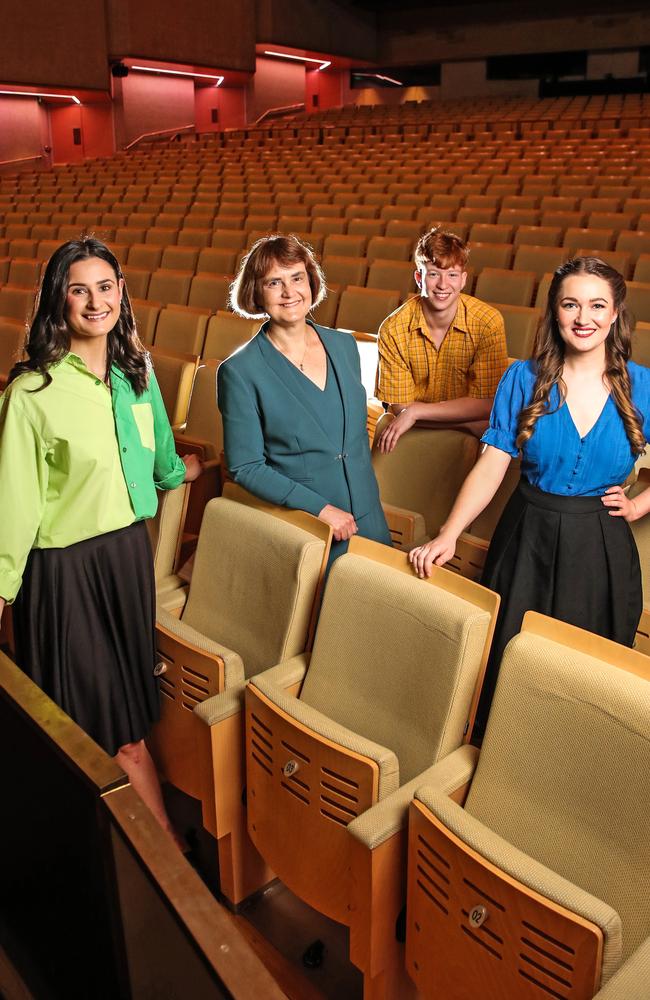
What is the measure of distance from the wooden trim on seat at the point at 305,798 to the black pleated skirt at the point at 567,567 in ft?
0.89

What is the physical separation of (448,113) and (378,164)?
2.37 meters

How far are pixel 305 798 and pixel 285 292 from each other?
0.58 meters

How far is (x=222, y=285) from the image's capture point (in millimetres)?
2869

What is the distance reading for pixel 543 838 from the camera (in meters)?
0.72

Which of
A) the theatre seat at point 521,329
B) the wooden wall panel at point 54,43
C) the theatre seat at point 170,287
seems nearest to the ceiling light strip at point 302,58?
the wooden wall panel at point 54,43

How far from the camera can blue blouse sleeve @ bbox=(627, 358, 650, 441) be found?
889 mm

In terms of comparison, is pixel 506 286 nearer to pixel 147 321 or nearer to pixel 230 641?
pixel 147 321

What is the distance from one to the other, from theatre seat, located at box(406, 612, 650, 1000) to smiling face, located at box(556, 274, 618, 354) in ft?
1.01

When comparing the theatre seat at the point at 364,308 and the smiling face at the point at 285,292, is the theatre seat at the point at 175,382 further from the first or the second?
the theatre seat at the point at 364,308

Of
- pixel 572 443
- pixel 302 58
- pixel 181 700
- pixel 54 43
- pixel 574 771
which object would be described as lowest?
pixel 181 700

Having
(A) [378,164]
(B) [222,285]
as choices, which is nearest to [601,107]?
(A) [378,164]

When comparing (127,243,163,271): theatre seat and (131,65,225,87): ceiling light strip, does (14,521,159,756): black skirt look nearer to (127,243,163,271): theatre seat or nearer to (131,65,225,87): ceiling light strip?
(127,243,163,271): theatre seat

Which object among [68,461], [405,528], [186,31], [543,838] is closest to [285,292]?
[68,461]

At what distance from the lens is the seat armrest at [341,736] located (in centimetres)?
75
